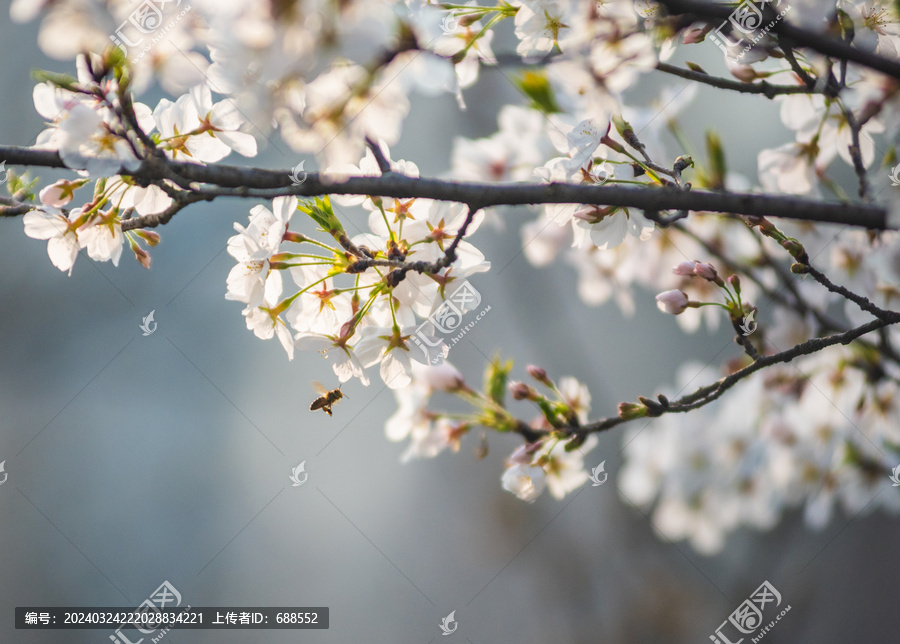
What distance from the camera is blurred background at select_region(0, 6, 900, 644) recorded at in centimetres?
325

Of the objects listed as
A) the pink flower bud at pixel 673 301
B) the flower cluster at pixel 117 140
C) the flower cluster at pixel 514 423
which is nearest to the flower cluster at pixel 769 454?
the flower cluster at pixel 514 423

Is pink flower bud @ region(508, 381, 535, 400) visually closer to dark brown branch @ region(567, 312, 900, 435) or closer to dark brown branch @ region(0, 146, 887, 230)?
dark brown branch @ region(567, 312, 900, 435)

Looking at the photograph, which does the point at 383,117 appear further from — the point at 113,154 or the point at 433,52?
the point at 113,154

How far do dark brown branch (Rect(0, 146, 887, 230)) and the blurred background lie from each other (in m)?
2.36

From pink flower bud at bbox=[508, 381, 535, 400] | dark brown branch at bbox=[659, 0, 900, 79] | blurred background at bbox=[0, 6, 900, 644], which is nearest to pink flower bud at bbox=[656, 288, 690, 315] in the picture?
pink flower bud at bbox=[508, 381, 535, 400]

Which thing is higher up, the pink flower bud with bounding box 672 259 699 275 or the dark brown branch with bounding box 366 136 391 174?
the dark brown branch with bounding box 366 136 391 174

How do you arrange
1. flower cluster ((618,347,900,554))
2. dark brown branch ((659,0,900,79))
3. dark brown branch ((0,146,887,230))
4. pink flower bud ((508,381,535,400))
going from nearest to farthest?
dark brown branch ((659,0,900,79)) → dark brown branch ((0,146,887,230)) → pink flower bud ((508,381,535,400)) → flower cluster ((618,347,900,554))

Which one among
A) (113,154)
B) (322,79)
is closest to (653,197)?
(322,79)

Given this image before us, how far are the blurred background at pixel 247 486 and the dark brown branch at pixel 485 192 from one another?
2357mm

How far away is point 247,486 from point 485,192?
4.00 m

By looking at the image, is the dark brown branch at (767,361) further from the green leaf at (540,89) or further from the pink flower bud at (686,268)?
the green leaf at (540,89)

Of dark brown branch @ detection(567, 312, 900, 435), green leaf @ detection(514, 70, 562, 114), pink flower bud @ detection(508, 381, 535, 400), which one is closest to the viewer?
dark brown branch @ detection(567, 312, 900, 435)

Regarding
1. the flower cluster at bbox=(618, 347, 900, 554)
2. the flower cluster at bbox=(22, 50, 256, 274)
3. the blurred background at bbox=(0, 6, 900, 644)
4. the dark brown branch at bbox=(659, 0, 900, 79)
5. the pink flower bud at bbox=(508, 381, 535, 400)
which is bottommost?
the blurred background at bbox=(0, 6, 900, 644)

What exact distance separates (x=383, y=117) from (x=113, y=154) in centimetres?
32
